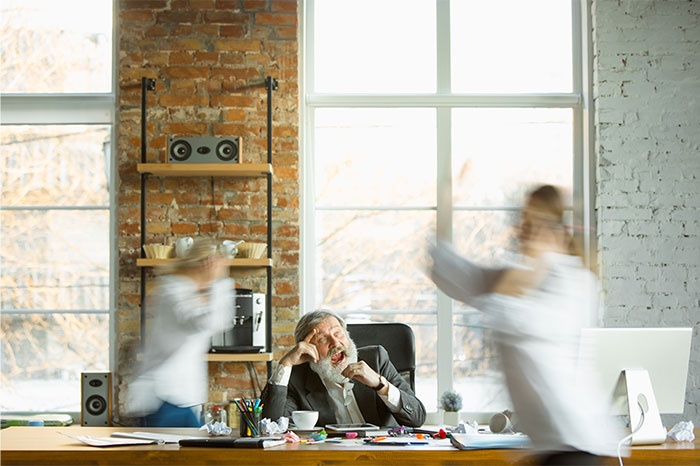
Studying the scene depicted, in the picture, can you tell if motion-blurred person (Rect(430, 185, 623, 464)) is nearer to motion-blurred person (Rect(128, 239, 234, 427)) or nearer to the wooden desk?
the wooden desk

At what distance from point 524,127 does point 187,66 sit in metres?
2.07

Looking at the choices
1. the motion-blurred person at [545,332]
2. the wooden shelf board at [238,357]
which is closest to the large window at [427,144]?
the wooden shelf board at [238,357]

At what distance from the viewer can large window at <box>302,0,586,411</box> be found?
16.6 ft

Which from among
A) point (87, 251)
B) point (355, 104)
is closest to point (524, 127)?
point (355, 104)

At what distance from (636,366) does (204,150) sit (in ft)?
9.06

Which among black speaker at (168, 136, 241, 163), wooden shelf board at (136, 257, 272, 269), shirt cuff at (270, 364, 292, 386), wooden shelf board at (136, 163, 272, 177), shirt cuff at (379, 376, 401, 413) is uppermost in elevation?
black speaker at (168, 136, 241, 163)

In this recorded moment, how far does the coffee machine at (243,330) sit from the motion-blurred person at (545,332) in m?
2.52

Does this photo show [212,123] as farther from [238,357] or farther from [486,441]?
[486,441]

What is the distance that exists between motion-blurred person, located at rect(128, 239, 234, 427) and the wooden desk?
58 cm

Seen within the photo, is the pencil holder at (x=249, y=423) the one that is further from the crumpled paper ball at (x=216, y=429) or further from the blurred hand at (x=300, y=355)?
the blurred hand at (x=300, y=355)

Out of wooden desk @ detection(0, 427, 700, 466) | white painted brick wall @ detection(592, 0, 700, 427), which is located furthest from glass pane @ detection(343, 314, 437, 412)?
wooden desk @ detection(0, 427, 700, 466)

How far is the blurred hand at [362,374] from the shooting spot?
342 cm

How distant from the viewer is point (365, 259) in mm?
5090

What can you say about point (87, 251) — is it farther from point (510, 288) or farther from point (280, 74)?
point (510, 288)
